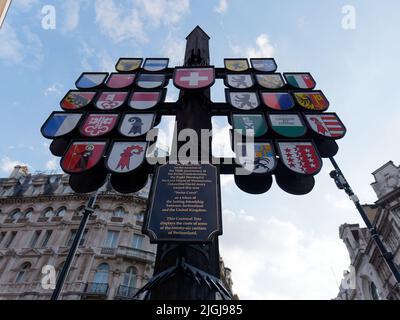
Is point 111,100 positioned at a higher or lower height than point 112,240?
lower

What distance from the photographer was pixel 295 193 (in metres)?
5.71

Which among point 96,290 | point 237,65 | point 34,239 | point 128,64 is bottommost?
point 237,65

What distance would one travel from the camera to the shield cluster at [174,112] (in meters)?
5.57

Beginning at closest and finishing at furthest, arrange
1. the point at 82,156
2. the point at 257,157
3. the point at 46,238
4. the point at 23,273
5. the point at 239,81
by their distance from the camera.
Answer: the point at 257,157
the point at 82,156
the point at 239,81
the point at 23,273
the point at 46,238

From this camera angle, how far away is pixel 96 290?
22234mm

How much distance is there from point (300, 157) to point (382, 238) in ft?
85.6

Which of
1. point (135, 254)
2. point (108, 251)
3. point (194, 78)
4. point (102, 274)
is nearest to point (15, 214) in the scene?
point (108, 251)

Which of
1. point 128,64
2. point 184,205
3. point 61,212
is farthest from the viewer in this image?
point 61,212

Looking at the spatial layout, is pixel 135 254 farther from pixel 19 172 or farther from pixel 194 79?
pixel 19 172

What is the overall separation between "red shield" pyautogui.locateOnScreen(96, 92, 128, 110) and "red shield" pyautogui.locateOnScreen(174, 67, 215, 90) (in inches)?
62.0

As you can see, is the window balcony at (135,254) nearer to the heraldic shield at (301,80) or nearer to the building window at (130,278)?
the building window at (130,278)
